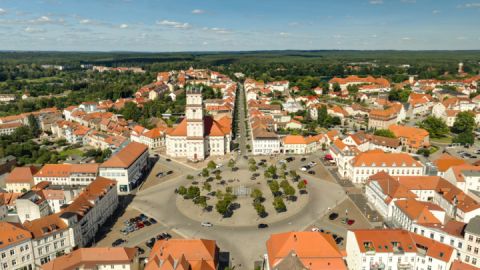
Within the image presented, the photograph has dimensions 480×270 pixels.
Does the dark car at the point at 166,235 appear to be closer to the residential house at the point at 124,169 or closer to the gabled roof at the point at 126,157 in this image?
the residential house at the point at 124,169

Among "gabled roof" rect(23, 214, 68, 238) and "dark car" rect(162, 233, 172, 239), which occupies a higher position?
"gabled roof" rect(23, 214, 68, 238)

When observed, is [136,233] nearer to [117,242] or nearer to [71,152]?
[117,242]

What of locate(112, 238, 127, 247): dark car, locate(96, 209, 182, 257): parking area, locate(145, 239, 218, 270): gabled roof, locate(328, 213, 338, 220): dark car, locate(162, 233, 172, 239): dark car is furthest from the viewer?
locate(328, 213, 338, 220): dark car

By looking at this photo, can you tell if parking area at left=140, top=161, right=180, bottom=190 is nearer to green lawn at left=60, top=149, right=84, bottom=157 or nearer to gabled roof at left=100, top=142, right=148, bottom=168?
gabled roof at left=100, top=142, right=148, bottom=168

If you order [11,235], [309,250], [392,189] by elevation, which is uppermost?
[392,189]

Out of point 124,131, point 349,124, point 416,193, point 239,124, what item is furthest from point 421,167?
point 124,131

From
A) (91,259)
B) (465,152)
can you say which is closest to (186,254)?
(91,259)

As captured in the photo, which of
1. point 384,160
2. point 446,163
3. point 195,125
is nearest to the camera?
point 446,163

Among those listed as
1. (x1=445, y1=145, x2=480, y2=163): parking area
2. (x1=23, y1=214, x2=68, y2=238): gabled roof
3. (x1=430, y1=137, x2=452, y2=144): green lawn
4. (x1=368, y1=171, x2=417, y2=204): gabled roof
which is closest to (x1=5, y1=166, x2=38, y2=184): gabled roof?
(x1=23, y1=214, x2=68, y2=238): gabled roof
